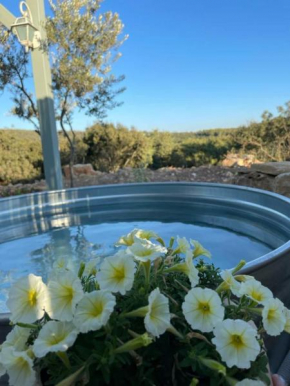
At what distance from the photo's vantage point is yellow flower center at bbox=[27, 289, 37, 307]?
0.65m

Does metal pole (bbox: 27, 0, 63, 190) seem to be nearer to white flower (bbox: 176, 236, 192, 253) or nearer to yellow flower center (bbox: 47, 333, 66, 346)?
white flower (bbox: 176, 236, 192, 253)

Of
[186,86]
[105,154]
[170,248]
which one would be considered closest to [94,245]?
[170,248]

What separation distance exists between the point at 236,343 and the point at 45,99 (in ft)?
20.9

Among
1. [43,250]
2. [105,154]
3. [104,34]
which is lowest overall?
[43,250]

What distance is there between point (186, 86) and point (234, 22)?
566 cm

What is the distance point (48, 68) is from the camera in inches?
Answer: 248

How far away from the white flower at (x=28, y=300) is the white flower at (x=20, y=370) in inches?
2.5

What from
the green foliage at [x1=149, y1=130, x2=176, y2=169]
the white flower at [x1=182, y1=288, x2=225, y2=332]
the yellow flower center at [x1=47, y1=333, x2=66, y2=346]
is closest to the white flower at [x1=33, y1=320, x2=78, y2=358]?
the yellow flower center at [x1=47, y1=333, x2=66, y2=346]

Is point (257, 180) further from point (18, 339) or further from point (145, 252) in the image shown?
point (18, 339)

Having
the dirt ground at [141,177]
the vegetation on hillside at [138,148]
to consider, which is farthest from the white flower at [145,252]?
the vegetation on hillside at [138,148]

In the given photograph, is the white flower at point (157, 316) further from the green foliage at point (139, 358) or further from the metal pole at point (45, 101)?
the metal pole at point (45, 101)

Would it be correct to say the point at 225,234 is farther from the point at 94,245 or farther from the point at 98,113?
the point at 98,113

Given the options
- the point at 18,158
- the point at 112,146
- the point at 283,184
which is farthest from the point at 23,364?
the point at 112,146

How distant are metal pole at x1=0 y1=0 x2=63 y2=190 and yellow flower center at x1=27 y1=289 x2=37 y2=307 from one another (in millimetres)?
6026
